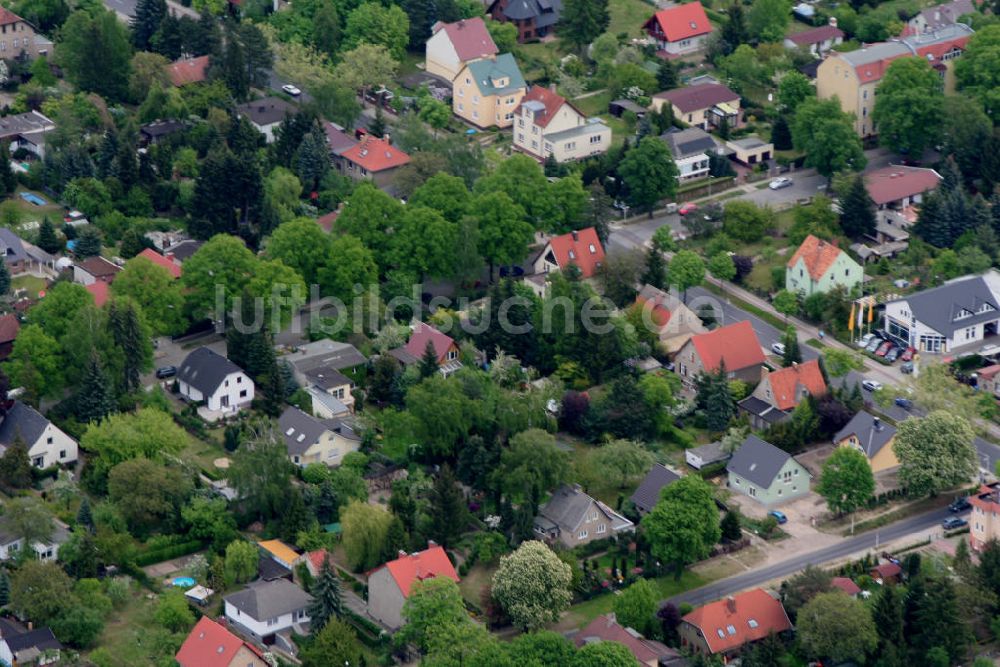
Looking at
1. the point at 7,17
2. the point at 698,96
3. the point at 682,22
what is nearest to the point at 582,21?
the point at 682,22

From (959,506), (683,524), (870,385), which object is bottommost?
(870,385)

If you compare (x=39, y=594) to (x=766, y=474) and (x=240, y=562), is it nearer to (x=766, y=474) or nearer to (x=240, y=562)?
(x=240, y=562)

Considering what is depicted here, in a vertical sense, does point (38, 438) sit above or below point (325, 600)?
below

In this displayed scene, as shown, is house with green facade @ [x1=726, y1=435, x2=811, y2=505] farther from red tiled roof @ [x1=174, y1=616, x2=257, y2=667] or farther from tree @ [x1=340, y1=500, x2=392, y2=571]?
red tiled roof @ [x1=174, y1=616, x2=257, y2=667]

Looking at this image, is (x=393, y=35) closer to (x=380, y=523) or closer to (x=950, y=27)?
(x=950, y=27)

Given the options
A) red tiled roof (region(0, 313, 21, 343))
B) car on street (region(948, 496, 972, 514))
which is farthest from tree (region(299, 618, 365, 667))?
red tiled roof (region(0, 313, 21, 343))

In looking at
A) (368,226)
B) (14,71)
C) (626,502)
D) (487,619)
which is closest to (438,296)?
(368,226)
